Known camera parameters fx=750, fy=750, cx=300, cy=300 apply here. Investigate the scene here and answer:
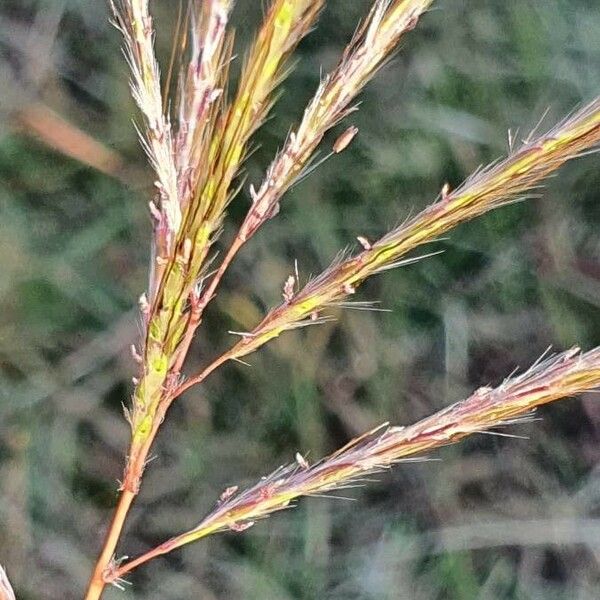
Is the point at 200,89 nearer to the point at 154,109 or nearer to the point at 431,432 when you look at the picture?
the point at 154,109

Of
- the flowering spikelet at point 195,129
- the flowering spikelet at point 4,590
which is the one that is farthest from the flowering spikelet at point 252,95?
the flowering spikelet at point 4,590

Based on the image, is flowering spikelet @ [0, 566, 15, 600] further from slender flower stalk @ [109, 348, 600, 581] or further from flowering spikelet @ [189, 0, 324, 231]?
flowering spikelet @ [189, 0, 324, 231]

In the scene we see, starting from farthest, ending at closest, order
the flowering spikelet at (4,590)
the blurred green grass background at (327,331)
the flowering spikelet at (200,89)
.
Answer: the blurred green grass background at (327,331) < the flowering spikelet at (4,590) < the flowering spikelet at (200,89)

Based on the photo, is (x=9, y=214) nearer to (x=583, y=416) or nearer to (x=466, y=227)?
(x=466, y=227)

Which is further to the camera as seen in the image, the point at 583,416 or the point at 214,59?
the point at 583,416

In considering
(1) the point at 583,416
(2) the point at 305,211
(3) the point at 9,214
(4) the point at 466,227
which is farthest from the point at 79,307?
(1) the point at 583,416

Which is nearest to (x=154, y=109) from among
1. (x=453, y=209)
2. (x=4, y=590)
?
(x=453, y=209)

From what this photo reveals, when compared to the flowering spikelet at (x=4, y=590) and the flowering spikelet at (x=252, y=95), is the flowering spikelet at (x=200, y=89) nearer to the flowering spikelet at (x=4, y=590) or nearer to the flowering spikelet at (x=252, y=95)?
the flowering spikelet at (x=252, y=95)

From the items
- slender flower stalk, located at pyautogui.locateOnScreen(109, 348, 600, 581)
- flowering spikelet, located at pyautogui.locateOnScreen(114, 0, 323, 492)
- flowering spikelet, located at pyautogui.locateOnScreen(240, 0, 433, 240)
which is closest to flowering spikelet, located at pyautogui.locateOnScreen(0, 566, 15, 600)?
slender flower stalk, located at pyautogui.locateOnScreen(109, 348, 600, 581)
